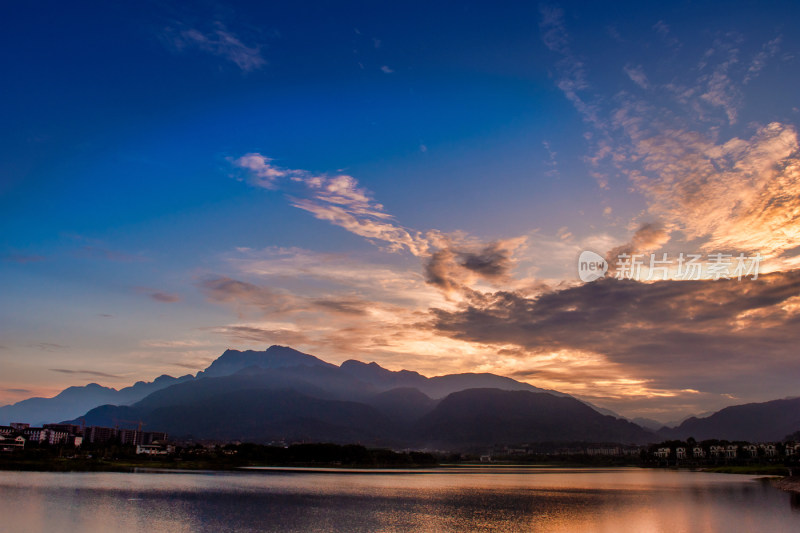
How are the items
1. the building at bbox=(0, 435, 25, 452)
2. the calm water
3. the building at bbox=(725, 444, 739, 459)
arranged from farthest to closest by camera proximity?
the building at bbox=(725, 444, 739, 459) → the building at bbox=(0, 435, 25, 452) → the calm water

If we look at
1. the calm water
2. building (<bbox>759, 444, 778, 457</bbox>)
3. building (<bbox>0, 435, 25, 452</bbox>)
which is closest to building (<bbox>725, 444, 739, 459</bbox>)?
building (<bbox>759, 444, 778, 457</bbox>)

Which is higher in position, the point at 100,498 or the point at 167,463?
the point at 100,498

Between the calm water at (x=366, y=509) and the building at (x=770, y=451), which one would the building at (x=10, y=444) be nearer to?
the calm water at (x=366, y=509)

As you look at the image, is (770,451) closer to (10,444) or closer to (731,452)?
(731,452)

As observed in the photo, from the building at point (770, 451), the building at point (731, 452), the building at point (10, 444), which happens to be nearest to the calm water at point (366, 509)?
the building at point (10, 444)

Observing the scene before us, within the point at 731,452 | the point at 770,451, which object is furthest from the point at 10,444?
the point at 770,451

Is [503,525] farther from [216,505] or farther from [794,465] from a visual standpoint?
[794,465]

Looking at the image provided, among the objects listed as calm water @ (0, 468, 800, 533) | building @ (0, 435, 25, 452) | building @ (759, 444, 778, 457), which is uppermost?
calm water @ (0, 468, 800, 533)

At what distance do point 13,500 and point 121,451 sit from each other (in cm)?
12642

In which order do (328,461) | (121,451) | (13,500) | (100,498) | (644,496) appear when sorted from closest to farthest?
(13,500)
(100,498)
(644,496)
(121,451)
(328,461)

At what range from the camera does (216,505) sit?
6069cm

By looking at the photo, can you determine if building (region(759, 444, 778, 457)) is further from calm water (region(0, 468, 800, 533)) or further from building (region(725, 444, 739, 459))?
calm water (region(0, 468, 800, 533))

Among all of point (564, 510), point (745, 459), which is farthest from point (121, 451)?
point (745, 459)

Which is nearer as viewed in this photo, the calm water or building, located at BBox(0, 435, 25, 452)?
the calm water
